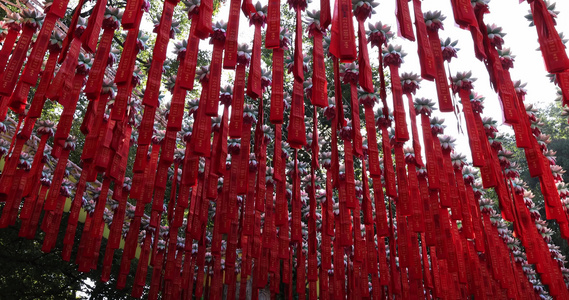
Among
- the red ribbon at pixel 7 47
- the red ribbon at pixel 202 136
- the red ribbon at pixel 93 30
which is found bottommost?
the red ribbon at pixel 202 136

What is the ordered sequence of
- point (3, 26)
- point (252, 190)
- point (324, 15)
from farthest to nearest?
point (252, 190)
point (3, 26)
point (324, 15)

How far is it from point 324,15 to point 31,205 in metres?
5.74

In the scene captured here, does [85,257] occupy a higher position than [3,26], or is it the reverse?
[3,26]

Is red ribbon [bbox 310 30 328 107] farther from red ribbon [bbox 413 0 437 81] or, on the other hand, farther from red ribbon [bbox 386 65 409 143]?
red ribbon [bbox 386 65 409 143]

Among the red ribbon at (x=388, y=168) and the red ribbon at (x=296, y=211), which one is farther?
the red ribbon at (x=296, y=211)

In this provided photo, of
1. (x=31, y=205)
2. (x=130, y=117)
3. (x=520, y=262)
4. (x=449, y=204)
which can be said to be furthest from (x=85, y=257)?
(x=520, y=262)

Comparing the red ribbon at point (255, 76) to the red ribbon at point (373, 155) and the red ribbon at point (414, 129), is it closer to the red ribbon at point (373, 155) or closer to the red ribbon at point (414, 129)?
the red ribbon at point (373, 155)

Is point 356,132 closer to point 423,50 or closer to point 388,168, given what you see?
point 388,168

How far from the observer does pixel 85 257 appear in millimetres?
6461

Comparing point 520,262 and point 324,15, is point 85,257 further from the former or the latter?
point 520,262

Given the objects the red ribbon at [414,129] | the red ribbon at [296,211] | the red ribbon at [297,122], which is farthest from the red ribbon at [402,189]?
the red ribbon at [297,122]

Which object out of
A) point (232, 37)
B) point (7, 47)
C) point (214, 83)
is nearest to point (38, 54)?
point (7, 47)

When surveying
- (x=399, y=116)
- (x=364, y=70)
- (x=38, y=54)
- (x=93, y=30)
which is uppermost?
(x=38, y=54)

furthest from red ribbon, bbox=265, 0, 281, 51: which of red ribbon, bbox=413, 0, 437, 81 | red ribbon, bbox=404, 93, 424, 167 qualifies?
red ribbon, bbox=404, 93, 424, 167
